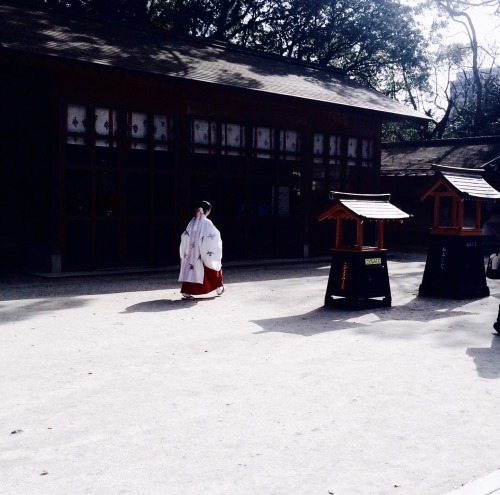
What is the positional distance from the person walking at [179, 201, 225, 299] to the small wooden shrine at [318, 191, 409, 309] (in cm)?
193

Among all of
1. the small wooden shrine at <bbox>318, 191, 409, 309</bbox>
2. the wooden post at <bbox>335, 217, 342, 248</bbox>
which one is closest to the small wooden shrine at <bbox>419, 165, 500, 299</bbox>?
the small wooden shrine at <bbox>318, 191, 409, 309</bbox>


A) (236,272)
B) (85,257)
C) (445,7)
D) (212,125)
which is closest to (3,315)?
(85,257)

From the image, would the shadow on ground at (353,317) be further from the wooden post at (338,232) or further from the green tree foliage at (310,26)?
the green tree foliage at (310,26)

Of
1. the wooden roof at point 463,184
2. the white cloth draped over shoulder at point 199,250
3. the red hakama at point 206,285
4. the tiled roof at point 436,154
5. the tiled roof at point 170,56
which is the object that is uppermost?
the tiled roof at point 170,56

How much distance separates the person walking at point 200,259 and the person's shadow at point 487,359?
471cm

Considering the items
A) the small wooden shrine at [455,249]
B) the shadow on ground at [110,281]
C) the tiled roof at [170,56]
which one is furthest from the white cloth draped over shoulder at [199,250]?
the tiled roof at [170,56]

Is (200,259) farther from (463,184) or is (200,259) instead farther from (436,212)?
(463,184)

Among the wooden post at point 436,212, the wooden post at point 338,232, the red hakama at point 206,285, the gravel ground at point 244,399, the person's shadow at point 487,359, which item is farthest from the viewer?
the wooden post at point 436,212

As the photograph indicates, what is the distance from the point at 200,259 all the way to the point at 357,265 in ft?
8.46

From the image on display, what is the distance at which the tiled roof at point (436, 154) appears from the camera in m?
24.0

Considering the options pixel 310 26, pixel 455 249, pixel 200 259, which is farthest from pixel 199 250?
pixel 310 26

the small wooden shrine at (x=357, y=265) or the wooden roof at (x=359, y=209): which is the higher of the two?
the wooden roof at (x=359, y=209)

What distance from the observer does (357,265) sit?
10.1 m

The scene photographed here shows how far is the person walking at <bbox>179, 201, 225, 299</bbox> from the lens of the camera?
10859 millimetres
